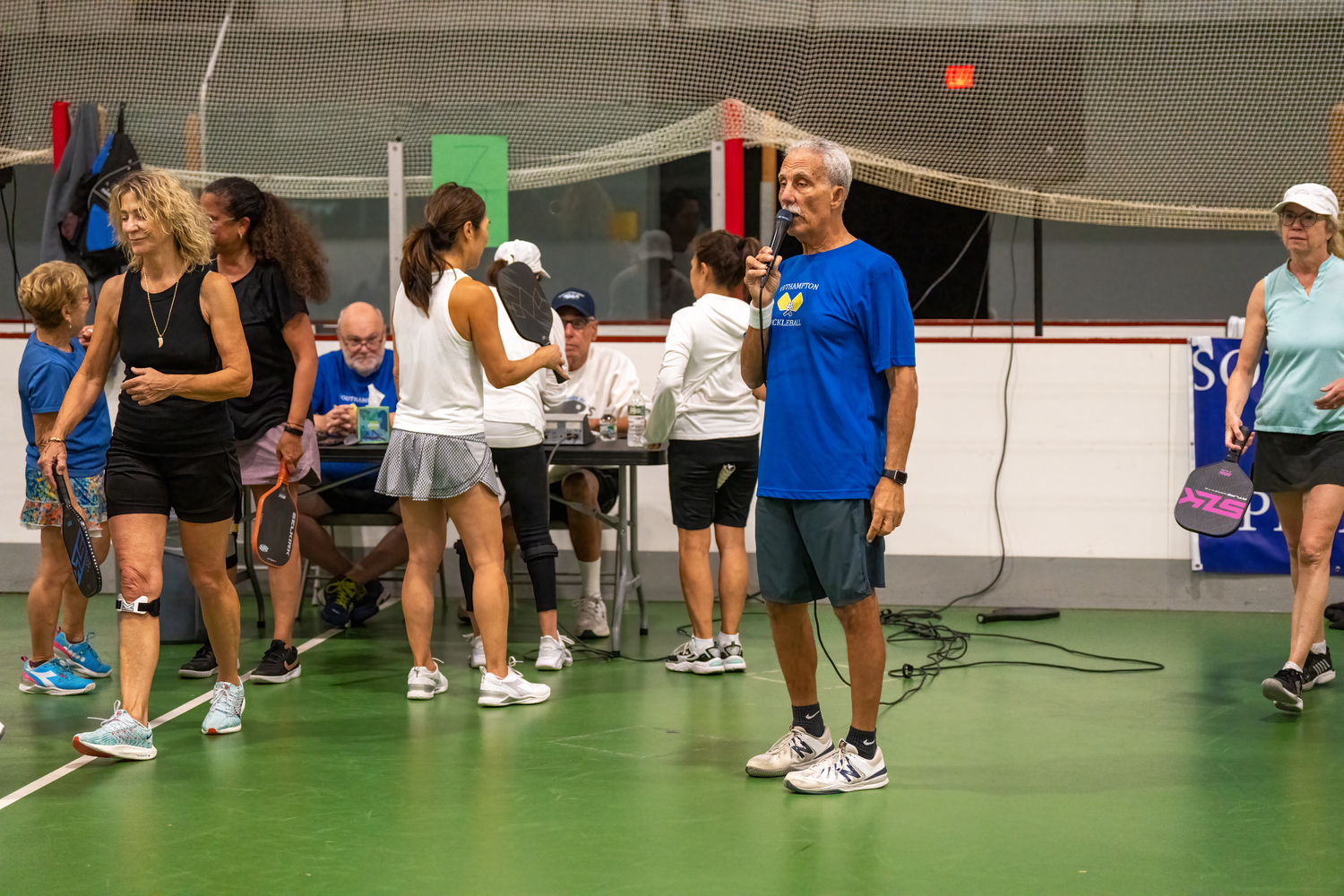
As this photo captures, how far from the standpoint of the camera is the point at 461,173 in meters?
6.91

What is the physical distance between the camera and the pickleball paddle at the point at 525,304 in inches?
171

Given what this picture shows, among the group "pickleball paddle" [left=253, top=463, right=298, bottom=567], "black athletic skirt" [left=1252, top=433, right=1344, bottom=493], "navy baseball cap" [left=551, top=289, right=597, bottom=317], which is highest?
"navy baseball cap" [left=551, top=289, right=597, bottom=317]

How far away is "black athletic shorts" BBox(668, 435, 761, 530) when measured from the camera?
4961mm

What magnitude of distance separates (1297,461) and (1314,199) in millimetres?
868

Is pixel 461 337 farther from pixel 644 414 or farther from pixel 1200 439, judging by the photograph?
pixel 1200 439

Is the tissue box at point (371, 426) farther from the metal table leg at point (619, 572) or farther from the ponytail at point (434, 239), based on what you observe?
the ponytail at point (434, 239)

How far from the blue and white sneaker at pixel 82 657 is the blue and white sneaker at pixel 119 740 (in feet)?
3.74


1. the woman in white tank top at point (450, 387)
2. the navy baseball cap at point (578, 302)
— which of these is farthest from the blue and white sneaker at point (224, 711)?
the navy baseball cap at point (578, 302)

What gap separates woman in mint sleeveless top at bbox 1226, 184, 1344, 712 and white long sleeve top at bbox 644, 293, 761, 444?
1729 millimetres

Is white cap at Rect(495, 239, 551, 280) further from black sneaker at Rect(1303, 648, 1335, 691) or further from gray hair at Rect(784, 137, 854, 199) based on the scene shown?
black sneaker at Rect(1303, 648, 1335, 691)

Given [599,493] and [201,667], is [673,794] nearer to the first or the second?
[201,667]

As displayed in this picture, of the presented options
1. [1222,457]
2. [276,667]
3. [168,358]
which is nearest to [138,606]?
[168,358]

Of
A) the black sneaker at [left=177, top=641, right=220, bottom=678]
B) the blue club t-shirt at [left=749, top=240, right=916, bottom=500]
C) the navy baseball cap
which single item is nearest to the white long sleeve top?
the navy baseball cap

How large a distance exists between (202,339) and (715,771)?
6.20 feet
